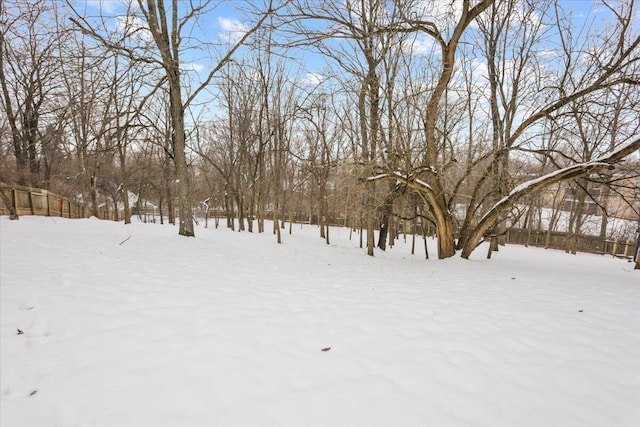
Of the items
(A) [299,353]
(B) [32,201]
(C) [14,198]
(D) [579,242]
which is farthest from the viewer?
(D) [579,242]

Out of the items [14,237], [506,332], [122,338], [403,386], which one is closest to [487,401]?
[403,386]

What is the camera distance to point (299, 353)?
2230 millimetres

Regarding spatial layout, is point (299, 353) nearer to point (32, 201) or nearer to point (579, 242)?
point (32, 201)

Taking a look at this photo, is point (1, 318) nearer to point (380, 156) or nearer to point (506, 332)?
point (506, 332)

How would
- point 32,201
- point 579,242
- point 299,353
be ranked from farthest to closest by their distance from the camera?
point 579,242
point 32,201
point 299,353

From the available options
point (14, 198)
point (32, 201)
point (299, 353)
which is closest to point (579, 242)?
point (299, 353)

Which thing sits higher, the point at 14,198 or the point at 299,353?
the point at 14,198

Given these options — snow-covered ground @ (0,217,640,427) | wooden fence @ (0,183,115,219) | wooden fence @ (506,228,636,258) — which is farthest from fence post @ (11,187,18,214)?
wooden fence @ (506,228,636,258)

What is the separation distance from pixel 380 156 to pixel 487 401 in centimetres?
574

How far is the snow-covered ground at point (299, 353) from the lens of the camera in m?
1.62

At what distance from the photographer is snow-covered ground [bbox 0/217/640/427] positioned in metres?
1.62

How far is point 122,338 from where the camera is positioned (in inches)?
90.4

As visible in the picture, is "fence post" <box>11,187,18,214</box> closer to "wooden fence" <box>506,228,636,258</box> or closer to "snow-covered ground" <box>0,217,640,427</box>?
"snow-covered ground" <box>0,217,640,427</box>

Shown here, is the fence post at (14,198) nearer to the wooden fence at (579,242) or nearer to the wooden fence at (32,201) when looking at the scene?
the wooden fence at (32,201)
